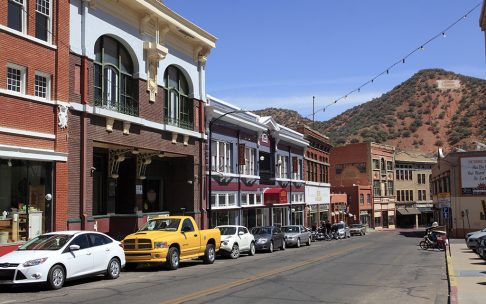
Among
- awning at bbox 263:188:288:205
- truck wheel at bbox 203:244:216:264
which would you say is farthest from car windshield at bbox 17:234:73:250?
awning at bbox 263:188:288:205

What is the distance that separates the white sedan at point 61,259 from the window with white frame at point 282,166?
31.8 meters

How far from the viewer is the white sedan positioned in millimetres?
14203

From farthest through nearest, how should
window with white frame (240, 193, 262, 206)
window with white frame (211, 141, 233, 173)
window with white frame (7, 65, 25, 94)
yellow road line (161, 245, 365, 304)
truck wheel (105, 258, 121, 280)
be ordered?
window with white frame (240, 193, 262, 206) < window with white frame (211, 141, 233, 173) < window with white frame (7, 65, 25, 94) < truck wheel (105, 258, 121, 280) < yellow road line (161, 245, 365, 304)

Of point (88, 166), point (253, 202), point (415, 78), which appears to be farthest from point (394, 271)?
point (415, 78)

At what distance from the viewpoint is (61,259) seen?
48.9ft

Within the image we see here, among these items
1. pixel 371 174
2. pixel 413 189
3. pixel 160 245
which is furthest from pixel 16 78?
pixel 413 189

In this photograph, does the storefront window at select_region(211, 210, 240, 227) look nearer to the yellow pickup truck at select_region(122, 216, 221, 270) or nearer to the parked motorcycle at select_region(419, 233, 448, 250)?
the parked motorcycle at select_region(419, 233, 448, 250)

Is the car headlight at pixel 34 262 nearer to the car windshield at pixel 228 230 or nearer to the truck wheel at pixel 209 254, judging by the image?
the truck wheel at pixel 209 254

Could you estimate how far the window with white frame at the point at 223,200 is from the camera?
35781 mm

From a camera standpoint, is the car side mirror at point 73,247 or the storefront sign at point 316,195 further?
the storefront sign at point 316,195

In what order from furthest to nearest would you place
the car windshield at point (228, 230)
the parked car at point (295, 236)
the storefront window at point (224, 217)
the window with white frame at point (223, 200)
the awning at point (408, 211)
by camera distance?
the awning at point (408, 211) → the parked car at point (295, 236) → the storefront window at point (224, 217) → the window with white frame at point (223, 200) → the car windshield at point (228, 230)

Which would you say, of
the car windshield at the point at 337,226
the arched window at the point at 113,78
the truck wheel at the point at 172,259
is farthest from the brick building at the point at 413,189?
the truck wheel at the point at 172,259

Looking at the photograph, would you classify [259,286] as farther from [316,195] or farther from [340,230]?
[316,195]

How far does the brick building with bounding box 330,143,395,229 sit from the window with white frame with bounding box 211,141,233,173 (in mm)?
47952
